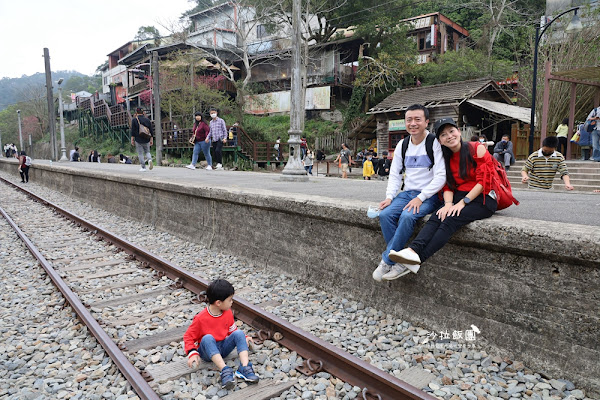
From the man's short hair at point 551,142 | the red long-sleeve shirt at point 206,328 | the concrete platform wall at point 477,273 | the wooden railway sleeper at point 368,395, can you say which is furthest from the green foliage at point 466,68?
the wooden railway sleeper at point 368,395

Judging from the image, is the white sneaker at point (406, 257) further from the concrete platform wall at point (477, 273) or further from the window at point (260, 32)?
the window at point (260, 32)

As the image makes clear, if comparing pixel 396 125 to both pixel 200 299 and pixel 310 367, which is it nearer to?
pixel 200 299

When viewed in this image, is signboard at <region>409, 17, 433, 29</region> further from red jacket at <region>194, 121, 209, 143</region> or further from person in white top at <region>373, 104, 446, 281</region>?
person in white top at <region>373, 104, 446, 281</region>

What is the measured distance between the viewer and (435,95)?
2412 cm

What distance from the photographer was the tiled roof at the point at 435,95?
899 inches

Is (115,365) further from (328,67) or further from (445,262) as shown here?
(328,67)

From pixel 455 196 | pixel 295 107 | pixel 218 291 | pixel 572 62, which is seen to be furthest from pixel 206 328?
pixel 572 62

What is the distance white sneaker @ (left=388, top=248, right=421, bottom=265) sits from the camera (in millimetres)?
3383

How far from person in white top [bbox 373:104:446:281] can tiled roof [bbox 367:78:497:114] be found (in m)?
20.0

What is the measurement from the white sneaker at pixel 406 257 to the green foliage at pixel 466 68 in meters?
28.0

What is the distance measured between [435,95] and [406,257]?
22.7 m

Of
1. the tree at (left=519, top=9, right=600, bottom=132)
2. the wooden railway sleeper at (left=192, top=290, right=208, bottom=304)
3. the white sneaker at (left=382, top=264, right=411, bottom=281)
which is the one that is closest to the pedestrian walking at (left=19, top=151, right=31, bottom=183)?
the wooden railway sleeper at (left=192, top=290, right=208, bottom=304)

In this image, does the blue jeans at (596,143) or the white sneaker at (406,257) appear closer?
the white sneaker at (406,257)

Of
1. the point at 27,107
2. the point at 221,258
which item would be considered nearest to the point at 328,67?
the point at 221,258
